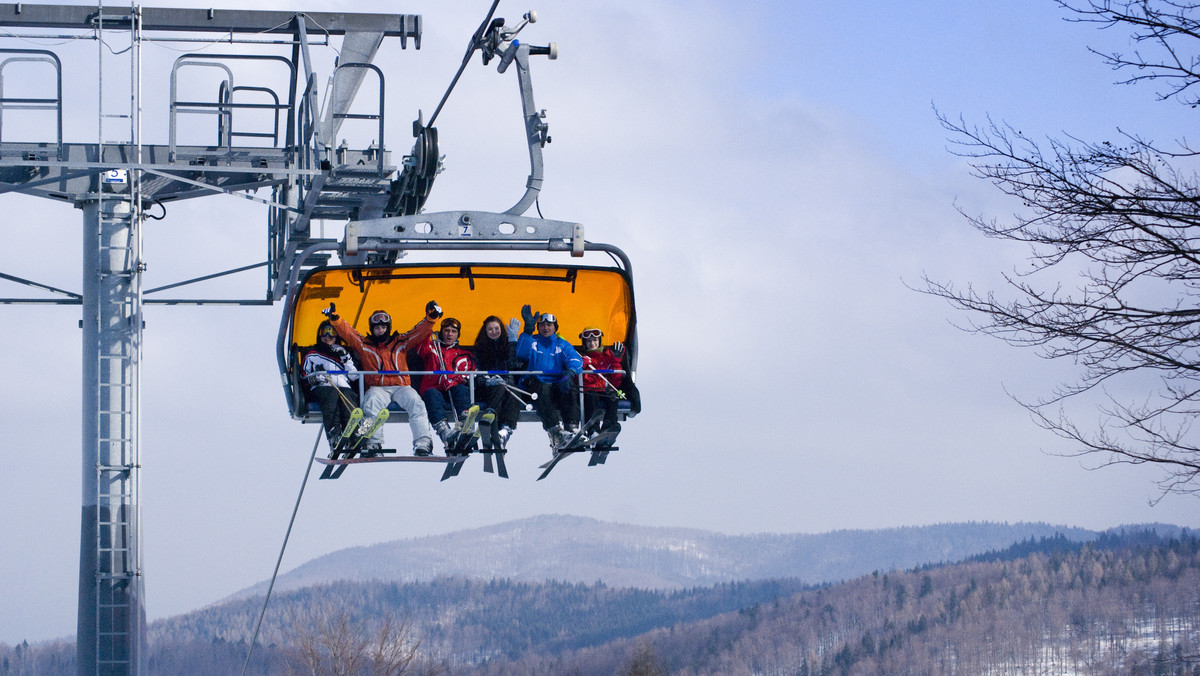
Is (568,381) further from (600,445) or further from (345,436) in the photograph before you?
(345,436)

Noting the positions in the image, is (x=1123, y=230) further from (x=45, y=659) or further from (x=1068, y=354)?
(x=45, y=659)

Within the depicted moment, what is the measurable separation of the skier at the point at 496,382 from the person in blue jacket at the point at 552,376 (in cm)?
22

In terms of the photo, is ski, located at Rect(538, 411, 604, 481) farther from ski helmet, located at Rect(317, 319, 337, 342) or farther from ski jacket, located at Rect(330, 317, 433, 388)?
ski helmet, located at Rect(317, 319, 337, 342)

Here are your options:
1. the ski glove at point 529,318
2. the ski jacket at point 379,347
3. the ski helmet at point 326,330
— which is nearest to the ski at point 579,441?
the ski glove at point 529,318

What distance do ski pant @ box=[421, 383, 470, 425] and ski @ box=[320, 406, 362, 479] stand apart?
0.66 meters

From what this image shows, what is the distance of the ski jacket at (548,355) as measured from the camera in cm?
1353

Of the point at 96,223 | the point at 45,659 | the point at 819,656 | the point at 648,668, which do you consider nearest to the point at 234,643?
the point at 45,659

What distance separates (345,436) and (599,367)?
238cm

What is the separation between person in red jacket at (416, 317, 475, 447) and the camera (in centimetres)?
1334

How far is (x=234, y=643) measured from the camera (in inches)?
7121

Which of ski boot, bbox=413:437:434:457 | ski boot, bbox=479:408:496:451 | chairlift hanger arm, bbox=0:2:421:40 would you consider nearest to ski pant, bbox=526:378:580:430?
ski boot, bbox=479:408:496:451

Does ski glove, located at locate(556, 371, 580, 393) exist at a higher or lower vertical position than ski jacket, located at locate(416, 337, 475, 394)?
lower

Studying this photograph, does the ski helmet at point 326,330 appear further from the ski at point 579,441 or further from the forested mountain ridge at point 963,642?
the forested mountain ridge at point 963,642

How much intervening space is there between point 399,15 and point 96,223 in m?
4.00
